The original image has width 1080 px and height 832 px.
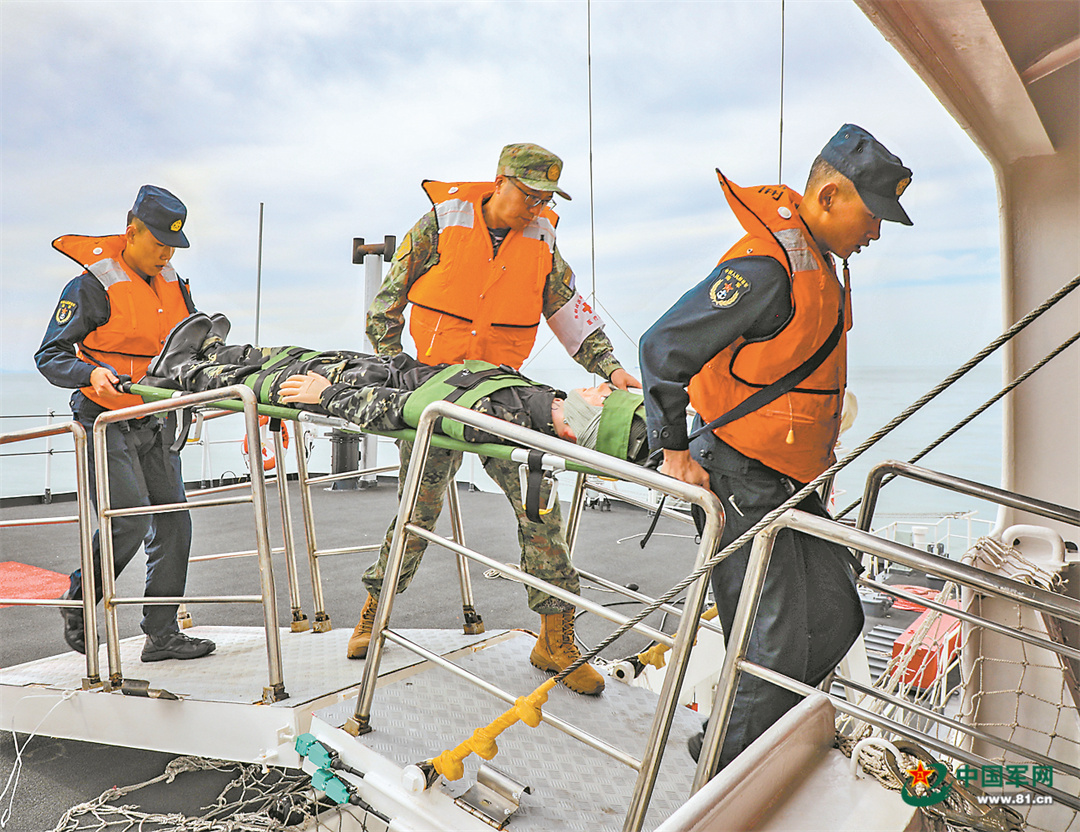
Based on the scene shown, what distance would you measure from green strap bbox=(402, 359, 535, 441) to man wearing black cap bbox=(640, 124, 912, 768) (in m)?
0.33

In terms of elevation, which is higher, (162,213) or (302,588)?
(162,213)

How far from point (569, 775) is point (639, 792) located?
440 mm

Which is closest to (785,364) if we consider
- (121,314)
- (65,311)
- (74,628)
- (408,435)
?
(408,435)

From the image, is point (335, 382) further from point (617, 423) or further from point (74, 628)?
point (74, 628)

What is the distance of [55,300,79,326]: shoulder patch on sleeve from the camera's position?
223cm

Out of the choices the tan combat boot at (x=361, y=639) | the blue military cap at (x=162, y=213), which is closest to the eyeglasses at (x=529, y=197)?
the blue military cap at (x=162, y=213)

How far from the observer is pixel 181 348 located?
6.84 feet

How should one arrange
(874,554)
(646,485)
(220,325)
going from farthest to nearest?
(220,325)
(646,485)
(874,554)

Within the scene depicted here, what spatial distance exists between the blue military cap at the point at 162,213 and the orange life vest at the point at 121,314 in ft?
0.45

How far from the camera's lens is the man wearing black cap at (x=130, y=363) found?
2188 millimetres

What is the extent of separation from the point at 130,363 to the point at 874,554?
2.32 meters

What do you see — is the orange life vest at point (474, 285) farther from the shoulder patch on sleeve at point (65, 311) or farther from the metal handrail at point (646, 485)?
the shoulder patch on sleeve at point (65, 311)

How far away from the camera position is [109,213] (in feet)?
34.3

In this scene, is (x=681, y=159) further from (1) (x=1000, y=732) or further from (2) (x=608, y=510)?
(1) (x=1000, y=732)
